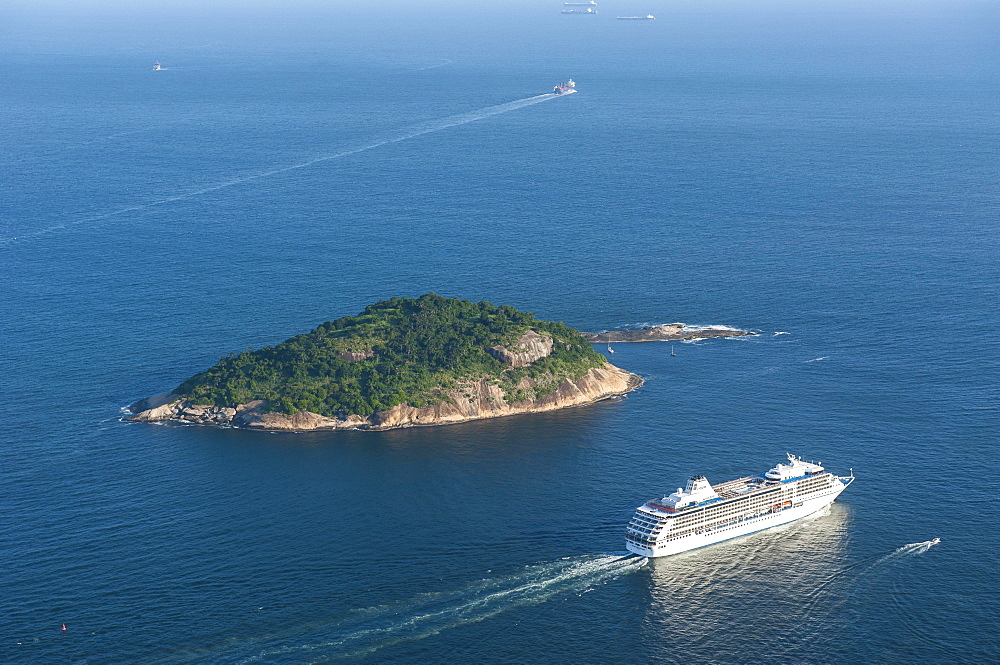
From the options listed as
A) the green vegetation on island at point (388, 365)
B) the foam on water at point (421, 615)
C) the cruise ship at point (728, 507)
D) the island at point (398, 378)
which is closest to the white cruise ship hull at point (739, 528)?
the cruise ship at point (728, 507)

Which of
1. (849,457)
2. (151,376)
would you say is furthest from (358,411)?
(849,457)

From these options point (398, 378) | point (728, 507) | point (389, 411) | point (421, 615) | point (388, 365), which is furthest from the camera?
point (388, 365)

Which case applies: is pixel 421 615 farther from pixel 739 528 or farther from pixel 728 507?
pixel 739 528

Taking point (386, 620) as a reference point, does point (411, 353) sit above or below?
above

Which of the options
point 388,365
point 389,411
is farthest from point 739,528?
point 388,365

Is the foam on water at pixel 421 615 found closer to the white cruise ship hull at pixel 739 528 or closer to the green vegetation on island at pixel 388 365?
the white cruise ship hull at pixel 739 528

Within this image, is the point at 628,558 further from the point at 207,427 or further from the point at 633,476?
the point at 207,427

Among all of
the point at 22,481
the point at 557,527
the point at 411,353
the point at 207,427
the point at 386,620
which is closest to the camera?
the point at 386,620

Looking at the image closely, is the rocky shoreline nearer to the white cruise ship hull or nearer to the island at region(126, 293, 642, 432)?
the island at region(126, 293, 642, 432)
